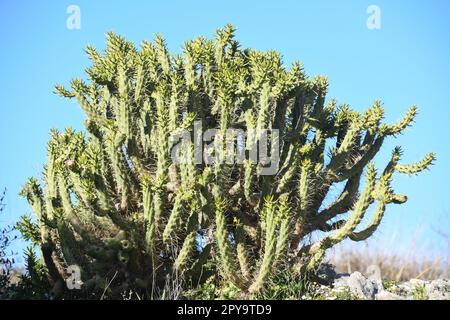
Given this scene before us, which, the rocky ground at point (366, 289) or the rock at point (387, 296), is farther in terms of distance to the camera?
the rocky ground at point (366, 289)

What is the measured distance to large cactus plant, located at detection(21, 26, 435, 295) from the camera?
7.62 meters

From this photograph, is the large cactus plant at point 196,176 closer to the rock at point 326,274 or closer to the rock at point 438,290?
the rock at point 326,274

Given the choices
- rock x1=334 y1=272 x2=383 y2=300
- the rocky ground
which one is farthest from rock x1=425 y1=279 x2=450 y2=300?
rock x1=334 y1=272 x2=383 y2=300

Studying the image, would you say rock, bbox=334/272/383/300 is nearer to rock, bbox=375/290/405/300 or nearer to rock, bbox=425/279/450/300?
rock, bbox=375/290/405/300

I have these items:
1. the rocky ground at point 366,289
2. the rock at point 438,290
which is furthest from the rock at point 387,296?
the rock at point 438,290

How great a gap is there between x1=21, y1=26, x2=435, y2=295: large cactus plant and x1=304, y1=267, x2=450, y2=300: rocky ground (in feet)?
1.40

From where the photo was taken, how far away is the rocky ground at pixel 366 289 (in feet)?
26.0

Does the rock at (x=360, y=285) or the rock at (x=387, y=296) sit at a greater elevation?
the rock at (x=360, y=285)

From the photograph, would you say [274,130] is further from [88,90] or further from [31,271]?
[31,271]

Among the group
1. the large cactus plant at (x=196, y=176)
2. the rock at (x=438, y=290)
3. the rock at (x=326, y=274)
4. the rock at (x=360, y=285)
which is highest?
the large cactus plant at (x=196, y=176)

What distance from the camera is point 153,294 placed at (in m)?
7.84

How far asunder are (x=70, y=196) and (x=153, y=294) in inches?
61.9

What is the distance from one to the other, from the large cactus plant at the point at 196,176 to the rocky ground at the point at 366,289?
0.43 m
